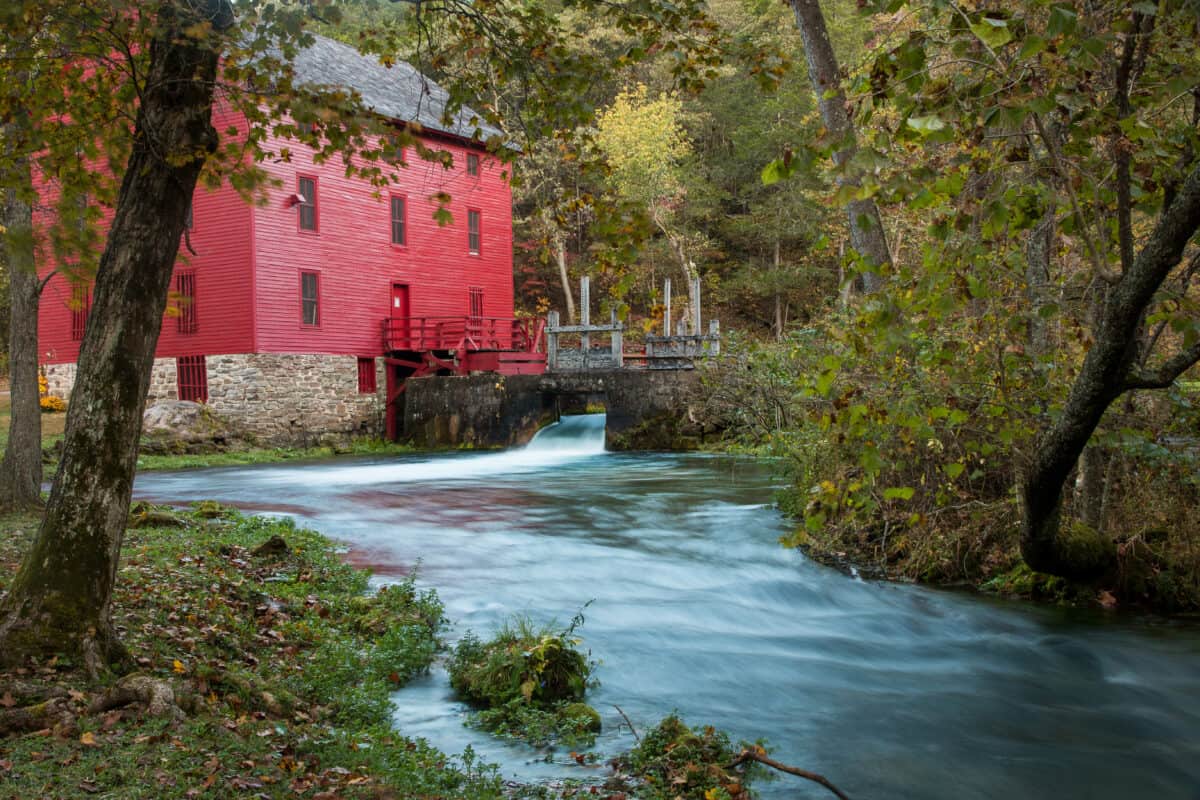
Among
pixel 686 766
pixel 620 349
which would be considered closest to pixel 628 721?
pixel 686 766

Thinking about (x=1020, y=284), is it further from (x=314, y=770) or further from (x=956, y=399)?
(x=314, y=770)

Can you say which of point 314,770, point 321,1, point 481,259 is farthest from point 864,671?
point 481,259

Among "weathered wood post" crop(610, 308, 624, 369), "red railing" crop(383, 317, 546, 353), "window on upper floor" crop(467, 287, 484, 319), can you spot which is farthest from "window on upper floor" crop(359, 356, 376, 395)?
"weathered wood post" crop(610, 308, 624, 369)

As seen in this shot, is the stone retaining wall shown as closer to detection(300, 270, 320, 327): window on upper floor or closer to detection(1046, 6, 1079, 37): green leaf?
detection(300, 270, 320, 327): window on upper floor

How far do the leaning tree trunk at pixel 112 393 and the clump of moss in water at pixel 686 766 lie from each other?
2686mm

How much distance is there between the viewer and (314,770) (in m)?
4.24

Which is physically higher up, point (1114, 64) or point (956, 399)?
point (1114, 64)

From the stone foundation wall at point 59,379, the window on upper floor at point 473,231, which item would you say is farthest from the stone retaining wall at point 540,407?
the stone foundation wall at point 59,379

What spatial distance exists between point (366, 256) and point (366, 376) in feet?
10.6

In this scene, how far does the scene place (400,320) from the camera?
26578 mm

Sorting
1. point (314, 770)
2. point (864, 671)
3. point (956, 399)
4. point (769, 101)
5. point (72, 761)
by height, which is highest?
point (769, 101)

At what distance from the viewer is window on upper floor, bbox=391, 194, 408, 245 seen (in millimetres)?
26375

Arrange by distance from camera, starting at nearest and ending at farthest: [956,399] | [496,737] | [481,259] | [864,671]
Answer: [496,737] < [956,399] < [864,671] < [481,259]

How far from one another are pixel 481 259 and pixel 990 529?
2220 centimetres
